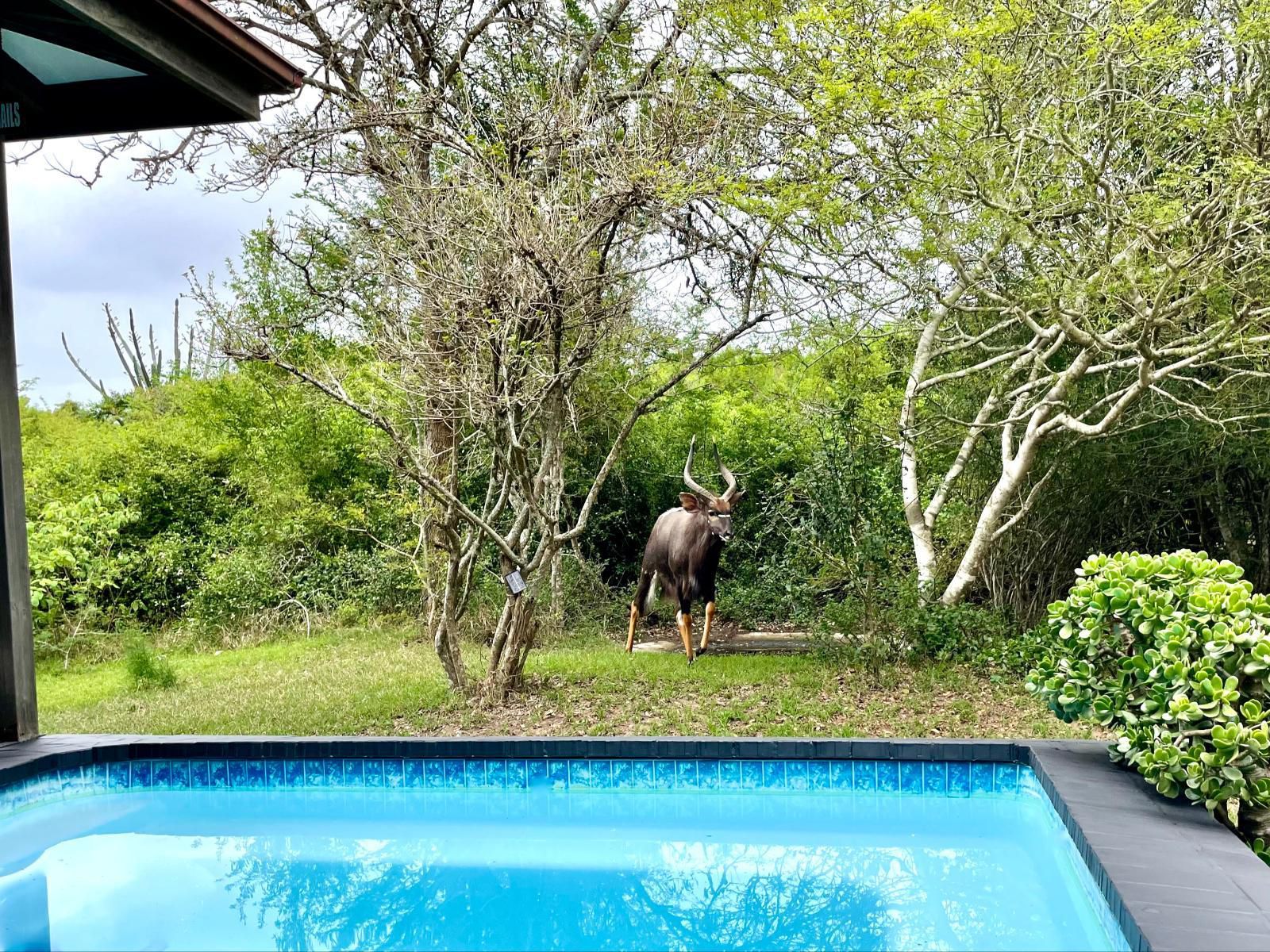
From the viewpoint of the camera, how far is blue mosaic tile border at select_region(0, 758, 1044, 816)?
5715 mm

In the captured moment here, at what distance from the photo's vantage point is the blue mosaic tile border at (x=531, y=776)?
225 inches

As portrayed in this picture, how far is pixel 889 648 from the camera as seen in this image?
25.9ft

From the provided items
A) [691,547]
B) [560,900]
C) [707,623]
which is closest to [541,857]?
[560,900]

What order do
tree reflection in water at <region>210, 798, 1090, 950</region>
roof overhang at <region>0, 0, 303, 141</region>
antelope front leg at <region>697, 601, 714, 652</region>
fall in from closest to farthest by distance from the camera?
tree reflection in water at <region>210, 798, 1090, 950</region> → roof overhang at <region>0, 0, 303, 141</region> → antelope front leg at <region>697, 601, 714, 652</region>

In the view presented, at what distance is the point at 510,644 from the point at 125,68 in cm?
426

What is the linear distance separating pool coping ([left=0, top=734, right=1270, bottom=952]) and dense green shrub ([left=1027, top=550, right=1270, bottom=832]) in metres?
0.23

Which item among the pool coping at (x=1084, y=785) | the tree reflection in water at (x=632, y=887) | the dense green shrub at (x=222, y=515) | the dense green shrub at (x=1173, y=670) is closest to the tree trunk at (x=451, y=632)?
the pool coping at (x=1084, y=785)

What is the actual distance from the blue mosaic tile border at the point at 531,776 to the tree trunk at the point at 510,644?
137 cm

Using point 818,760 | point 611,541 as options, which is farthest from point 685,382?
point 818,760

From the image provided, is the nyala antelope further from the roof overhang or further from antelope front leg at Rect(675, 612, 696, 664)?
the roof overhang

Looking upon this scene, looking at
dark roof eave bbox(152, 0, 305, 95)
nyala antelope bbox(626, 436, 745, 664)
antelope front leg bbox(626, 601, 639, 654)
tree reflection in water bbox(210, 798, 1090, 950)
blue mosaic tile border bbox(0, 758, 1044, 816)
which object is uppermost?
dark roof eave bbox(152, 0, 305, 95)

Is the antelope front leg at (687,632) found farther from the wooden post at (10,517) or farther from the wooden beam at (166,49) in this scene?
the wooden beam at (166,49)

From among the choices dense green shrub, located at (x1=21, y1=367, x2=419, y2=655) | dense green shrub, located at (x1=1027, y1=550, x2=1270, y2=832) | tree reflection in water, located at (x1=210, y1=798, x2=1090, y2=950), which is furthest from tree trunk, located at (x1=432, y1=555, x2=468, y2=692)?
dense green shrub, located at (x1=1027, y1=550, x2=1270, y2=832)

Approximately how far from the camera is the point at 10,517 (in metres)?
5.70
